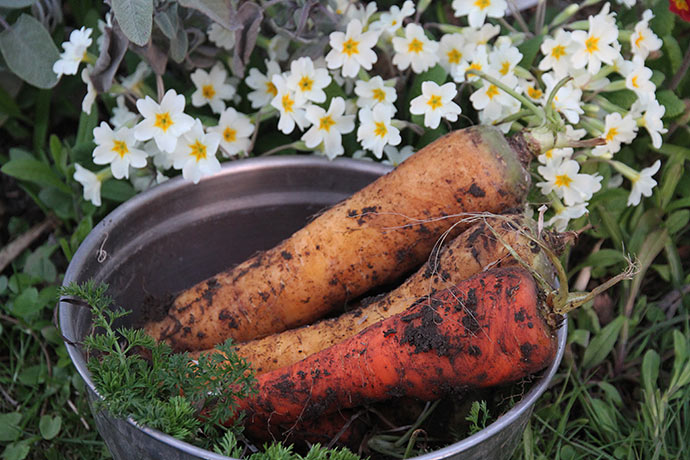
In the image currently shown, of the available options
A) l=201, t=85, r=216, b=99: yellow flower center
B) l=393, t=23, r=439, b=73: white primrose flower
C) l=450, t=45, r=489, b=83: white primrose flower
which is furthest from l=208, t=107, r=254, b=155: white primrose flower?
l=450, t=45, r=489, b=83: white primrose flower

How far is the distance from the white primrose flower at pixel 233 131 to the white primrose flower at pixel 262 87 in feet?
0.23

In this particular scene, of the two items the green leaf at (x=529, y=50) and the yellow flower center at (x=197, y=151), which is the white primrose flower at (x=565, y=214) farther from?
the yellow flower center at (x=197, y=151)

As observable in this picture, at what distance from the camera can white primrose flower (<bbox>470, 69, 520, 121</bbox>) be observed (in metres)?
1.51

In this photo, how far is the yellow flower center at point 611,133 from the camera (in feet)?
4.97

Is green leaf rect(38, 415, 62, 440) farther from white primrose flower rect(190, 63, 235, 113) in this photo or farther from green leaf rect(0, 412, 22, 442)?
white primrose flower rect(190, 63, 235, 113)

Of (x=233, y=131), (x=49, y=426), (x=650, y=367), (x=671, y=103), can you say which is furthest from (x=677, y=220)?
(x=49, y=426)

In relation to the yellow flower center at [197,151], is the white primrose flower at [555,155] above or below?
below

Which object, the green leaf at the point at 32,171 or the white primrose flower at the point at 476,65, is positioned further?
the green leaf at the point at 32,171

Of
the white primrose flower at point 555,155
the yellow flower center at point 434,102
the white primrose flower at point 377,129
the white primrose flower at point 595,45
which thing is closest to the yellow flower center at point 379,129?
the white primrose flower at point 377,129

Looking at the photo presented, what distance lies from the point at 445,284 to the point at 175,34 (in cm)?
74

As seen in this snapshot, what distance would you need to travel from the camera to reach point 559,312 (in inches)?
43.8

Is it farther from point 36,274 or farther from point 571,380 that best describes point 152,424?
point 571,380

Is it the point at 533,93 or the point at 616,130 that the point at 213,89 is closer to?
the point at 533,93

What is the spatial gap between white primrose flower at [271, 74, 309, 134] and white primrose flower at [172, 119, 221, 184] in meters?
0.15
